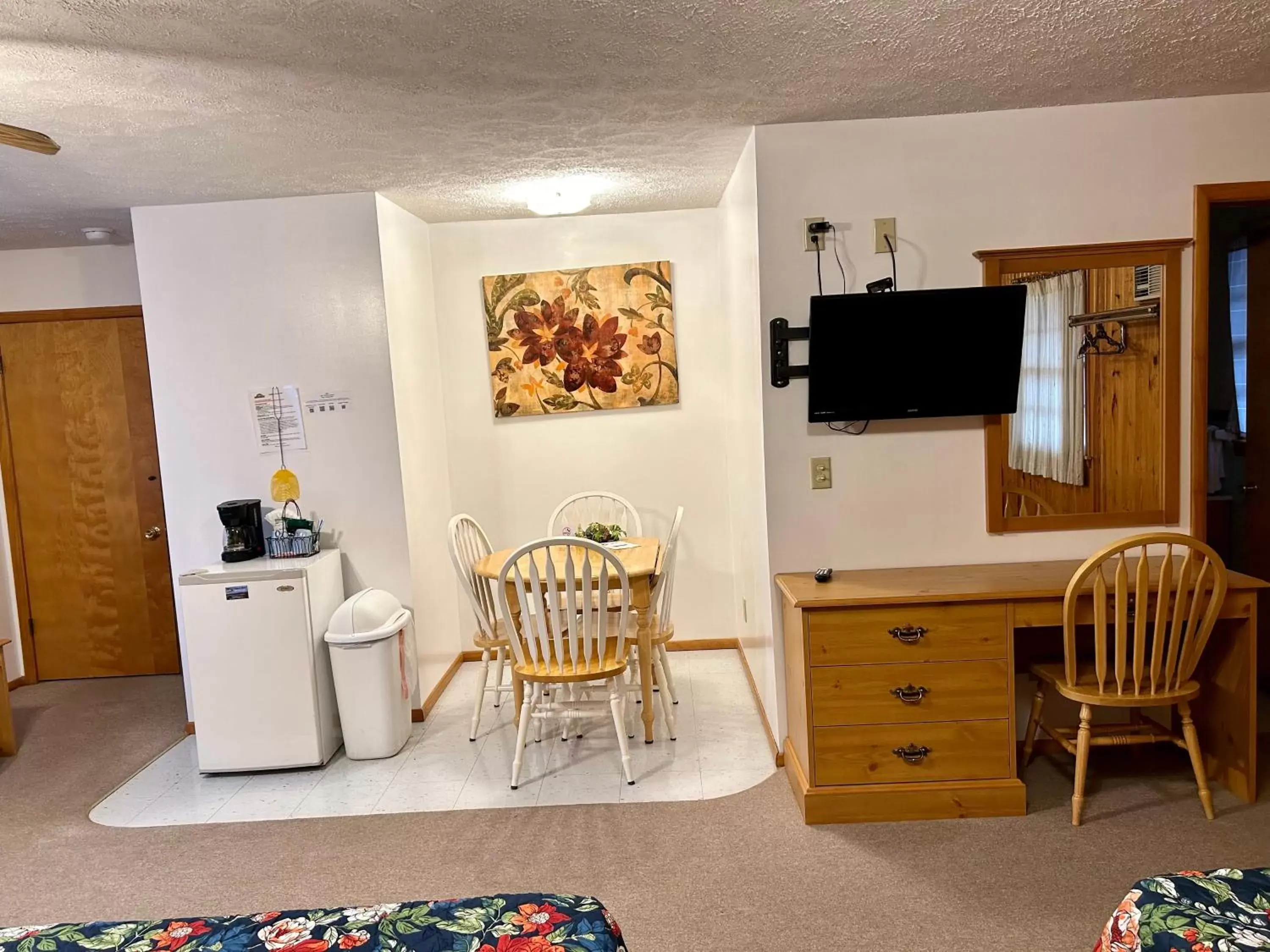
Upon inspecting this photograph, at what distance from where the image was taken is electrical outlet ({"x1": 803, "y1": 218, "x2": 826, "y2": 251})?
10.5ft

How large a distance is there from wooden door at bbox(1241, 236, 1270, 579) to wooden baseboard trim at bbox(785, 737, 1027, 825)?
6.13ft

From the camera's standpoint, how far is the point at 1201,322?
3.20 m

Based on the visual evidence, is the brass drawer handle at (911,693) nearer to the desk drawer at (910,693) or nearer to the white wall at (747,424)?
the desk drawer at (910,693)

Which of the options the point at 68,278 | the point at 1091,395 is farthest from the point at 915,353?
the point at 68,278

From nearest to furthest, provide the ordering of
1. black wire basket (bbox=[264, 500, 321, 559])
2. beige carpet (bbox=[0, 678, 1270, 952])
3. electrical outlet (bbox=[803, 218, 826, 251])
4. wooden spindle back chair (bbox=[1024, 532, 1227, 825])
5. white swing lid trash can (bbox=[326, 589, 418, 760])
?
beige carpet (bbox=[0, 678, 1270, 952])
wooden spindle back chair (bbox=[1024, 532, 1227, 825])
electrical outlet (bbox=[803, 218, 826, 251])
white swing lid trash can (bbox=[326, 589, 418, 760])
black wire basket (bbox=[264, 500, 321, 559])

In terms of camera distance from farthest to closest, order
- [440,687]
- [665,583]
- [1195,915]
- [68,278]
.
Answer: [68,278] < [440,687] < [665,583] < [1195,915]

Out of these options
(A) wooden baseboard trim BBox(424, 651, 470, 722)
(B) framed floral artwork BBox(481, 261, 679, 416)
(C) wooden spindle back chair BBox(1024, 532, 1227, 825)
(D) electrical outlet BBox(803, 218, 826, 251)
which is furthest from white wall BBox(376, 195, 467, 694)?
(C) wooden spindle back chair BBox(1024, 532, 1227, 825)

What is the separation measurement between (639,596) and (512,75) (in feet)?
6.56

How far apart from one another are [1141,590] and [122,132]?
11.5ft

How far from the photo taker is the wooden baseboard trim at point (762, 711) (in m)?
3.46

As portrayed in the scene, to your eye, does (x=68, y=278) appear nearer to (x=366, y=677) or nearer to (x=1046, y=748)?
(x=366, y=677)

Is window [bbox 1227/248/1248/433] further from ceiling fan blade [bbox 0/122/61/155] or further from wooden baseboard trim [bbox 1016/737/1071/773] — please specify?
ceiling fan blade [bbox 0/122/61/155]

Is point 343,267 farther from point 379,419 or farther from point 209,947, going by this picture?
point 209,947

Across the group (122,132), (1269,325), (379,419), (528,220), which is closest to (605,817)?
(379,419)
